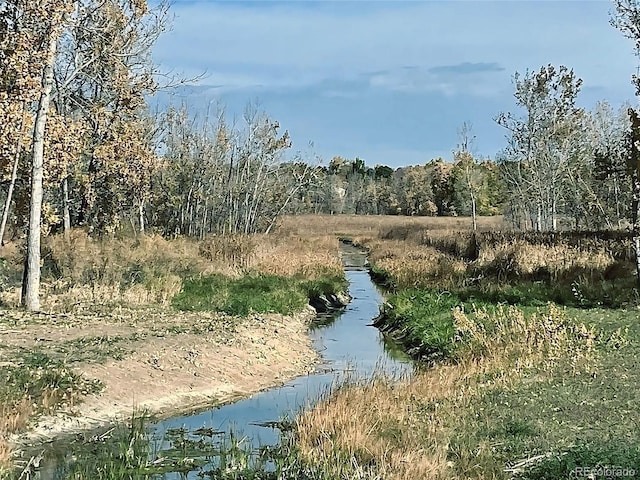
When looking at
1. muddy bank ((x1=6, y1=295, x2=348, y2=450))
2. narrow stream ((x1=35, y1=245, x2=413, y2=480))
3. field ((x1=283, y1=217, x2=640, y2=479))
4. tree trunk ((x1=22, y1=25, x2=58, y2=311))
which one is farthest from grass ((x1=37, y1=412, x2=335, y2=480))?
tree trunk ((x1=22, y1=25, x2=58, y2=311))

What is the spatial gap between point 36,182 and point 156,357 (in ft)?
20.7

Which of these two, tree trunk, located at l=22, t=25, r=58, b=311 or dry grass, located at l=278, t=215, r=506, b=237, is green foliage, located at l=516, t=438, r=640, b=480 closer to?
tree trunk, located at l=22, t=25, r=58, b=311

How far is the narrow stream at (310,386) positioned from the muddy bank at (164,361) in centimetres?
49

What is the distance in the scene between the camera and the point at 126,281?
72.8 feet

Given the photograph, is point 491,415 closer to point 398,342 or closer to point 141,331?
point 141,331

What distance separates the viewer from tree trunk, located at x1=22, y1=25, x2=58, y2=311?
18031 mm

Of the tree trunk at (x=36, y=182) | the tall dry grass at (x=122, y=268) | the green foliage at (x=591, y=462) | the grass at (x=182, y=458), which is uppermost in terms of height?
the tree trunk at (x=36, y=182)

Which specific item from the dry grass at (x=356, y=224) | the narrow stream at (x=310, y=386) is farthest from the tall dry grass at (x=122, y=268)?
the dry grass at (x=356, y=224)

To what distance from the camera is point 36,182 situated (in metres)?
18.2

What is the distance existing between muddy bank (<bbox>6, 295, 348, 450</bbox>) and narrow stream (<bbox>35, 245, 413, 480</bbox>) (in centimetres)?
49

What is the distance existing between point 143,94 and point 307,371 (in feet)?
38.0

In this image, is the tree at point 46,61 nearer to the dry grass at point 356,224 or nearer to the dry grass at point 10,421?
Answer: the dry grass at point 10,421

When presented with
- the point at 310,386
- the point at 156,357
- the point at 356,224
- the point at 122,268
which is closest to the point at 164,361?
the point at 156,357

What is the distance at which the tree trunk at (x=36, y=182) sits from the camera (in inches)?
710
